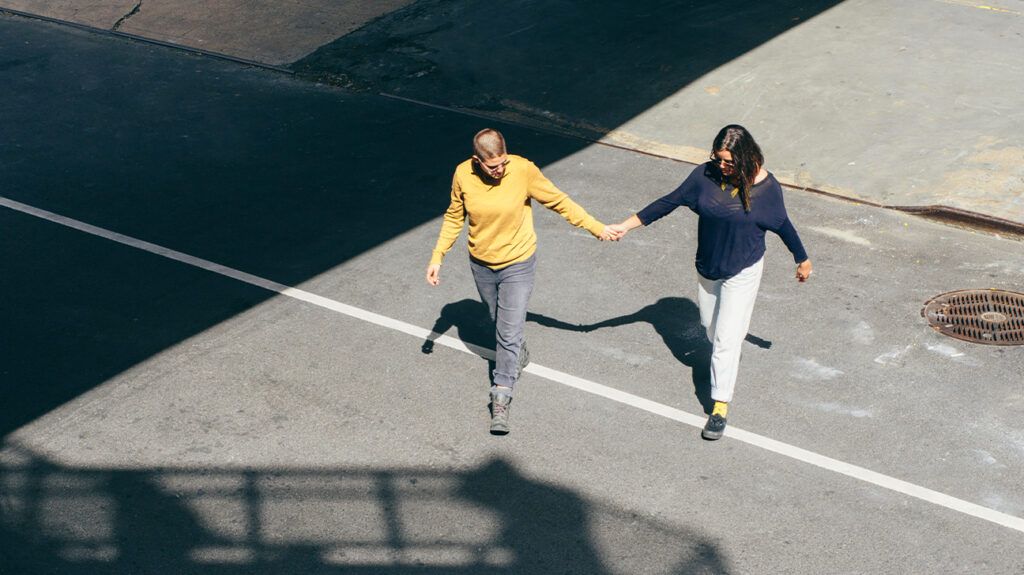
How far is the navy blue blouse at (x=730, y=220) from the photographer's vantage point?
6848 millimetres

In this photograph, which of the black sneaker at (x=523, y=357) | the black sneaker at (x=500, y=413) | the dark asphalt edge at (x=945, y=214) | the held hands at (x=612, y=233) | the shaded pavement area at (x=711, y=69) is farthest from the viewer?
the shaded pavement area at (x=711, y=69)

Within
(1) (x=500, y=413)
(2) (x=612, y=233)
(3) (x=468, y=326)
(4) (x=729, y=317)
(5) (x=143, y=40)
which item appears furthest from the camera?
(5) (x=143, y=40)

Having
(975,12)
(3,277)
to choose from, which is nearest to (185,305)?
(3,277)

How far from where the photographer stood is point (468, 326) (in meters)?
8.83

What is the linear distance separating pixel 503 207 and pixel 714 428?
2.05 meters

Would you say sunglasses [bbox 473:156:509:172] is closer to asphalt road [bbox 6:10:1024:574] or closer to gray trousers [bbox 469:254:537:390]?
gray trousers [bbox 469:254:537:390]

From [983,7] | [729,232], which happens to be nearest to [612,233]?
[729,232]

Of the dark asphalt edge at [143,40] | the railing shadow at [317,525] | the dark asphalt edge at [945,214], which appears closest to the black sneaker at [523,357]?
the railing shadow at [317,525]

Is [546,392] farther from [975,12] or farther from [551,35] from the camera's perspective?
[975,12]

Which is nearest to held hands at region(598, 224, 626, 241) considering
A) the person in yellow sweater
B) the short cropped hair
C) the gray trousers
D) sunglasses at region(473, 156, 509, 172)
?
the person in yellow sweater

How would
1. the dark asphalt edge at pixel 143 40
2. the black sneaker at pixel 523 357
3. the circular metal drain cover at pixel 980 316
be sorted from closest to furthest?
the black sneaker at pixel 523 357
the circular metal drain cover at pixel 980 316
the dark asphalt edge at pixel 143 40

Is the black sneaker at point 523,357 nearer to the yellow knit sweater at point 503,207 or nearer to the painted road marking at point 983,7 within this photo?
the yellow knit sweater at point 503,207

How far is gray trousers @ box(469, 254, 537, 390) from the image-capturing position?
24.2ft

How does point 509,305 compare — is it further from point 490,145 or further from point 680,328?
point 680,328
